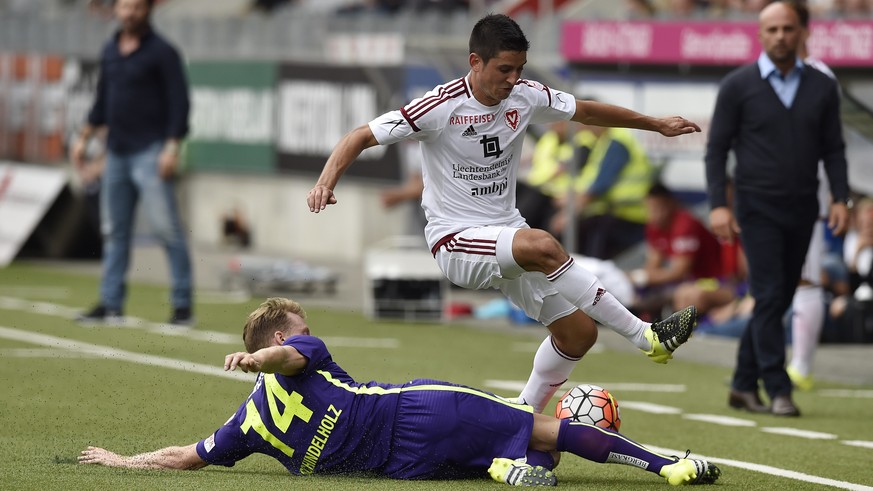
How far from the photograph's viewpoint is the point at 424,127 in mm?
7305

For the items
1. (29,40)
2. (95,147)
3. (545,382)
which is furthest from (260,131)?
(545,382)

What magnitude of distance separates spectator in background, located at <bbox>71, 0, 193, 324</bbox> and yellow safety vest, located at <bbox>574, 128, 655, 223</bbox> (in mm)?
4236

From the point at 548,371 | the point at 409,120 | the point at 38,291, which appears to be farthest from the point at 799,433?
the point at 38,291

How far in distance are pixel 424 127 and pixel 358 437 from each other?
1456mm

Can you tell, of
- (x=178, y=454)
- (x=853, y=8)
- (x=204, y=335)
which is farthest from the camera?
(x=853, y=8)

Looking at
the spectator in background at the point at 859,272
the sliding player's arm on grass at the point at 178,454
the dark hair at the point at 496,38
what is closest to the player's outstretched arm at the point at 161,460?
the sliding player's arm on grass at the point at 178,454

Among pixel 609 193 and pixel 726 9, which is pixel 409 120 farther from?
pixel 726 9

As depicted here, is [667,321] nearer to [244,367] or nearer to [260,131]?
[244,367]

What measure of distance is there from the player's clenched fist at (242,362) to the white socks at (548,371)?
1.76 m

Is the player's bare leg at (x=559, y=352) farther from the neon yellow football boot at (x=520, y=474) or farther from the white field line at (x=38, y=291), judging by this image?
the white field line at (x=38, y=291)

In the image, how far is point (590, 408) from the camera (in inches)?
286

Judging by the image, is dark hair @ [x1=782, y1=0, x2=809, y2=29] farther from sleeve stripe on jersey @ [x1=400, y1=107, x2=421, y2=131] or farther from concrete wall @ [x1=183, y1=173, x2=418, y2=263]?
concrete wall @ [x1=183, y1=173, x2=418, y2=263]

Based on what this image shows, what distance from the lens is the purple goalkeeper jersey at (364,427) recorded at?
6535 millimetres

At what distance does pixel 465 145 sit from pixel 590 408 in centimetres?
124
